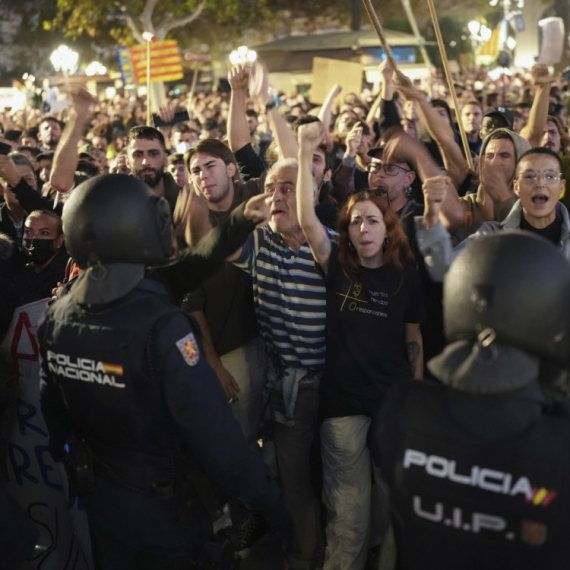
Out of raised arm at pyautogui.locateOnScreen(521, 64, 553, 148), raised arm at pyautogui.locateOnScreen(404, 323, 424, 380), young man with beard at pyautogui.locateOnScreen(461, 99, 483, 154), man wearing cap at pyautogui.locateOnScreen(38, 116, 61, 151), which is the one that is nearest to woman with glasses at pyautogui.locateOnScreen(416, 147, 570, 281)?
raised arm at pyautogui.locateOnScreen(404, 323, 424, 380)

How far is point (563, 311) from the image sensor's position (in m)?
1.81

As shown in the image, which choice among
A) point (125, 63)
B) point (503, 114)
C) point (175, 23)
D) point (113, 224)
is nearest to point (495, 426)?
point (113, 224)

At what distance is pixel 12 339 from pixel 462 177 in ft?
10.2

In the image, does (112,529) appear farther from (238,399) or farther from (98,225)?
(238,399)

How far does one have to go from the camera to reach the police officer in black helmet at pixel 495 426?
5.61 ft

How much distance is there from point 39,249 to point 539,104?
3.70 meters

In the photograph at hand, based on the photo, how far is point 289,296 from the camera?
3.55 m

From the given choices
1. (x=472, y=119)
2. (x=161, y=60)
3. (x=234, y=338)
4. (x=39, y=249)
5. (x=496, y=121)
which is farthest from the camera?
(x=161, y=60)

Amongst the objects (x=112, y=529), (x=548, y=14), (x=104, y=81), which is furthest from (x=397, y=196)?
(x=548, y=14)

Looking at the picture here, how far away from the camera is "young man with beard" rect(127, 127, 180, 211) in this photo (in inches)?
198

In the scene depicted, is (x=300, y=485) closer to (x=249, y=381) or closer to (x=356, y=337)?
(x=249, y=381)

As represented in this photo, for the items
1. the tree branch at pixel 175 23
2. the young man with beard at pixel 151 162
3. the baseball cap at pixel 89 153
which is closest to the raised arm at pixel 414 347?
the young man with beard at pixel 151 162

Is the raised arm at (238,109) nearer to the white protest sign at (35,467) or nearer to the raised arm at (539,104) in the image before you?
the raised arm at (539,104)

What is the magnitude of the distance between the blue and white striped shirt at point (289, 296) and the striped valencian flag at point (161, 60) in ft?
40.5
